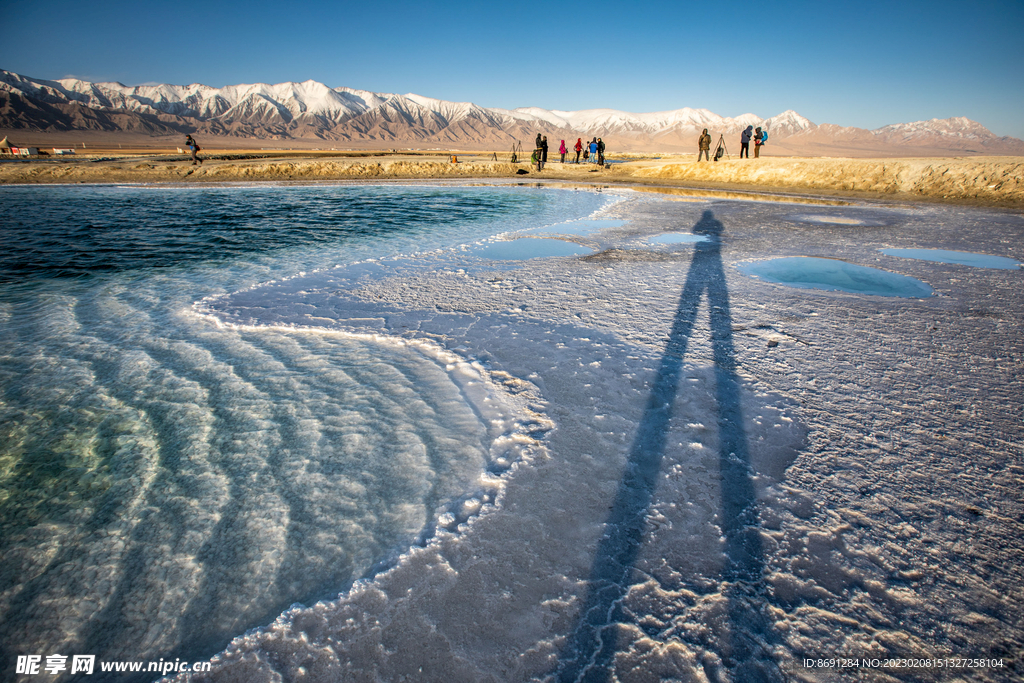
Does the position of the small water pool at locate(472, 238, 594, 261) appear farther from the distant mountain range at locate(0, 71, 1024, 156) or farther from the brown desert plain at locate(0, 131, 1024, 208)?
the distant mountain range at locate(0, 71, 1024, 156)

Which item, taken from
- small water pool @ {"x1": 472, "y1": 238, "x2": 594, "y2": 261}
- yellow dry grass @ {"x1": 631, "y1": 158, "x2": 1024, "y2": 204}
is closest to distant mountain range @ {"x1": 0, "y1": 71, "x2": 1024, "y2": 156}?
yellow dry grass @ {"x1": 631, "y1": 158, "x2": 1024, "y2": 204}

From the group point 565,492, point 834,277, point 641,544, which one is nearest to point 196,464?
point 565,492

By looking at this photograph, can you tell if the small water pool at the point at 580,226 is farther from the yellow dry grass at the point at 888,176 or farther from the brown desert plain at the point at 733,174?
the yellow dry grass at the point at 888,176

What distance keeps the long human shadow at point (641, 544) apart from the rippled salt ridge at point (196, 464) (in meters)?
0.65

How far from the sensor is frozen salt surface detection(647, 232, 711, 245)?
7207mm

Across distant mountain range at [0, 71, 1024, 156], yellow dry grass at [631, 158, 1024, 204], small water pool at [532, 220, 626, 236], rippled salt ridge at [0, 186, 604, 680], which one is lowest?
rippled salt ridge at [0, 186, 604, 680]

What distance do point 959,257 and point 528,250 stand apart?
6.26 m

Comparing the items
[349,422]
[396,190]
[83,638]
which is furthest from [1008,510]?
[396,190]

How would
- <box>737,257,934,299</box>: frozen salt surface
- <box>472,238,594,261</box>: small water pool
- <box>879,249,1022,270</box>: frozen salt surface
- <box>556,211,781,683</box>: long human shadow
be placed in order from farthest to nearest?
<box>472,238,594,261</box>: small water pool
<box>879,249,1022,270</box>: frozen salt surface
<box>737,257,934,299</box>: frozen salt surface
<box>556,211,781,683</box>: long human shadow

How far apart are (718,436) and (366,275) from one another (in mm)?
4663

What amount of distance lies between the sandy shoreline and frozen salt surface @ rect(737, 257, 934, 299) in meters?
10.9

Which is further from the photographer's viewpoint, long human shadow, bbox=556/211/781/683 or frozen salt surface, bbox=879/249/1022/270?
frozen salt surface, bbox=879/249/1022/270

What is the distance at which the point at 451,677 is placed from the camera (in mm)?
1322

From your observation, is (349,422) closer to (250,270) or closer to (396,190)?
(250,270)
